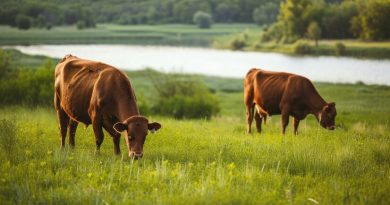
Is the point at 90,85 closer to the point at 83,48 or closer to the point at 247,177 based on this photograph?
the point at 247,177

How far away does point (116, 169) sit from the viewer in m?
7.08

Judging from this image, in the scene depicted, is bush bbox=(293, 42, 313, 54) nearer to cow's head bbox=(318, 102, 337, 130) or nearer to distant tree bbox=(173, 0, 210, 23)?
cow's head bbox=(318, 102, 337, 130)

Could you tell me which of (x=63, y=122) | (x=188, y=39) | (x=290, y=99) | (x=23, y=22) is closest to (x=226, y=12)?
(x=188, y=39)

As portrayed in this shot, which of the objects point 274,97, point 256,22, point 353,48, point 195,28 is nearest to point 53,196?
point 274,97

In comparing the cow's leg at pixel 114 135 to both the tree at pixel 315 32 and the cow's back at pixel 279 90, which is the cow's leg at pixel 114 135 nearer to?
the cow's back at pixel 279 90

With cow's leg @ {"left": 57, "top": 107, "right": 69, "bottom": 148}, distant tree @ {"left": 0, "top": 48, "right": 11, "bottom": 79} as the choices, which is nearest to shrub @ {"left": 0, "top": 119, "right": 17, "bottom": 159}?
cow's leg @ {"left": 57, "top": 107, "right": 69, "bottom": 148}

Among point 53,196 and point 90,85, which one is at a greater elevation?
point 90,85

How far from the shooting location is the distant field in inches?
1244

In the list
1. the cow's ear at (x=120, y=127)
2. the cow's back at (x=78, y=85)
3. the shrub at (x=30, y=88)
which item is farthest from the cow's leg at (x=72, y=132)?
the shrub at (x=30, y=88)

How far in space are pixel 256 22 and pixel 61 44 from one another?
14.5m

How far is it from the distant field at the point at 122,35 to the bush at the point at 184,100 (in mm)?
7496

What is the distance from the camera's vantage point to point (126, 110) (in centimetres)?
808

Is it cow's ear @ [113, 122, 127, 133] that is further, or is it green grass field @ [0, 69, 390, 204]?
cow's ear @ [113, 122, 127, 133]

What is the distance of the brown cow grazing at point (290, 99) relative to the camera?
495 inches
